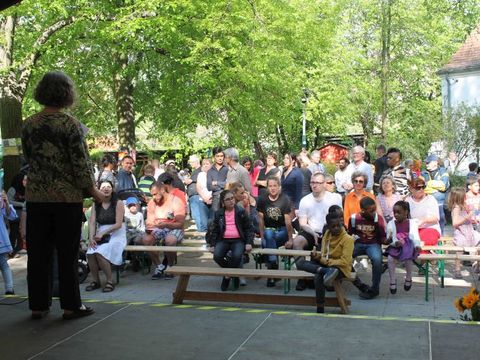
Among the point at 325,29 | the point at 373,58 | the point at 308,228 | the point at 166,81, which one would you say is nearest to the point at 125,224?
the point at 308,228

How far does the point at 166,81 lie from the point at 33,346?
16739mm

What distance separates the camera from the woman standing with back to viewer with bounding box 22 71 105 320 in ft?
16.8

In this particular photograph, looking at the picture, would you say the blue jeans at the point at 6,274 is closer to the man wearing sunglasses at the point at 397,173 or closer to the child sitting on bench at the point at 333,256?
the child sitting on bench at the point at 333,256

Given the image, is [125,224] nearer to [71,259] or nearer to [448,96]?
[71,259]

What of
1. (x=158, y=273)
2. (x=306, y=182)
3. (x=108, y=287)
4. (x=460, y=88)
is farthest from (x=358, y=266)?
(x=460, y=88)

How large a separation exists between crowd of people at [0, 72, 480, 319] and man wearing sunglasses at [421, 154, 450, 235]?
0.04 m

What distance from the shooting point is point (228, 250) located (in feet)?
29.3

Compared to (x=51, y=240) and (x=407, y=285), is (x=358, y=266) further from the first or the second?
(x=51, y=240)

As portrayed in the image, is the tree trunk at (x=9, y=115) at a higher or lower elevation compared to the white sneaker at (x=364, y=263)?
higher

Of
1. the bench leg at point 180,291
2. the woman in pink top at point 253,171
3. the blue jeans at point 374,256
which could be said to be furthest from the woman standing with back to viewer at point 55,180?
the woman in pink top at point 253,171

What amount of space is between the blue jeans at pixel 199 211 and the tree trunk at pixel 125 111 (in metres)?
8.69

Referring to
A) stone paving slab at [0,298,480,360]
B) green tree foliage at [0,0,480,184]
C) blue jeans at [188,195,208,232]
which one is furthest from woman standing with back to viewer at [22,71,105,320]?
green tree foliage at [0,0,480,184]

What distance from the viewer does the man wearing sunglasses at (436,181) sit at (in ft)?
39.4

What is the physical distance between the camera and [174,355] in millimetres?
4594
